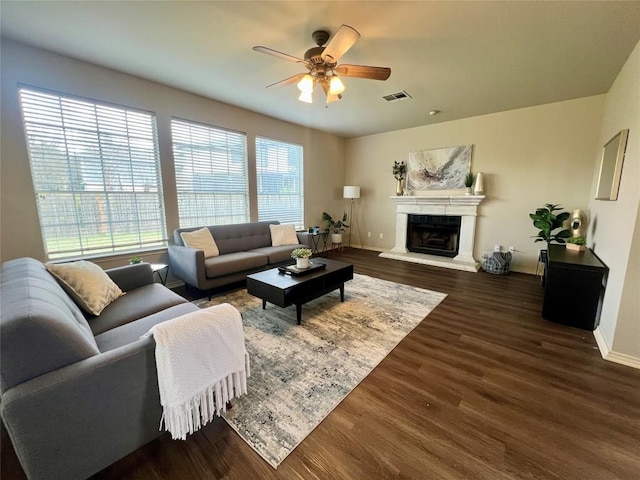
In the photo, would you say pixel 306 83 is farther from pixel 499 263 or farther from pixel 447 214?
pixel 499 263

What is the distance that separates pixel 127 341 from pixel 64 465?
0.58 meters

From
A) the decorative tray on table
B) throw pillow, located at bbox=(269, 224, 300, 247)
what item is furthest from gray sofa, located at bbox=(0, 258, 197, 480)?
throw pillow, located at bbox=(269, 224, 300, 247)

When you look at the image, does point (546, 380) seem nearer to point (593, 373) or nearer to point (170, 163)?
point (593, 373)

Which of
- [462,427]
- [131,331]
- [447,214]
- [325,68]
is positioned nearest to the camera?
[462,427]

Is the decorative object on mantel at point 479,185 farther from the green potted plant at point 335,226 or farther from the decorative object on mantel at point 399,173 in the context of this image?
the green potted plant at point 335,226

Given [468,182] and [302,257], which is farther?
[468,182]

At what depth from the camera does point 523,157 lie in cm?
422

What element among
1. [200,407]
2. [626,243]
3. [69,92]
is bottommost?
[200,407]

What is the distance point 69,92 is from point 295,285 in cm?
318

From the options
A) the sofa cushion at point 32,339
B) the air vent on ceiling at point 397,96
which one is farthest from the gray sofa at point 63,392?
the air vent on ceiling at point 397,96

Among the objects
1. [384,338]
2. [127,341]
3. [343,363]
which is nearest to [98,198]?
Answer: [127,341]

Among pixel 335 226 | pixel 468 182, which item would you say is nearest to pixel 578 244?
pixel 468 182

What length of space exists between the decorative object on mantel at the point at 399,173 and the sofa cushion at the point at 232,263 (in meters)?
3.36

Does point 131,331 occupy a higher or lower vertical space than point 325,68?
lower
